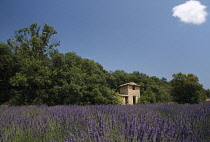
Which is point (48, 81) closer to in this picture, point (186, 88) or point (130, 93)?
point (186, 88)

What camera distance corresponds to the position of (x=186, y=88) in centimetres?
1529

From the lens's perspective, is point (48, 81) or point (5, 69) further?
point (5, 69)

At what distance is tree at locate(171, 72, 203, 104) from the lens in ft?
48.9

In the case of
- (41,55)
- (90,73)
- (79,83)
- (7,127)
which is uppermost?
(41,55)

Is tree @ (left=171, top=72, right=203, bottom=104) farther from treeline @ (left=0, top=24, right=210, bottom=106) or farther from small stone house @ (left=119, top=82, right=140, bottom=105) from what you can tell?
small stone house @ (left=119, top=82, right=140, bottom=105)

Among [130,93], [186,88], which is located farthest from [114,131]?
[130,93]

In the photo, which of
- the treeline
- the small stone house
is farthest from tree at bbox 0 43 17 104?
the small stone house

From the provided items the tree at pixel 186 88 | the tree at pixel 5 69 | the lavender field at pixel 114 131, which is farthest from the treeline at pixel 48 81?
the lavender field at pixel 114 131

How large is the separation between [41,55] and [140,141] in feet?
54.7

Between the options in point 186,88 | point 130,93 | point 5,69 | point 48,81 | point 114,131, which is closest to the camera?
point 114,131

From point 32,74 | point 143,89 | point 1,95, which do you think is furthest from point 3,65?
Answer: point 143,89

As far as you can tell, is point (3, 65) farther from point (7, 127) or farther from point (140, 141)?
point (140, 141)

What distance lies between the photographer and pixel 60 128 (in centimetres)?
301

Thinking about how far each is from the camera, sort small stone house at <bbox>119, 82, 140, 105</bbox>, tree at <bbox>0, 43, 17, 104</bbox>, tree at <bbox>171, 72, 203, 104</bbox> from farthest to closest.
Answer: small stone house at <bbox>119, 82, 140, 105</bbox>
tree at <bbox>171, 72, 203, 104</bbox>
tree at <bbox>0, 43, 17, 104</bbox>
